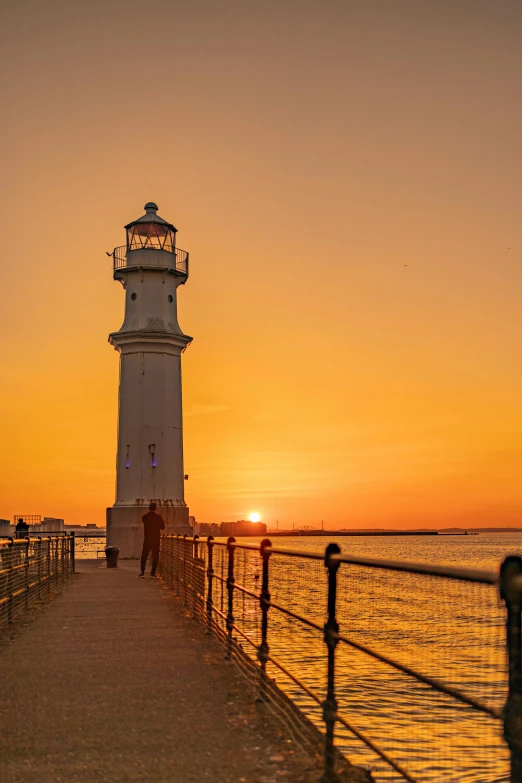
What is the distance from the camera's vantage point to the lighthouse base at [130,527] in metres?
38.7

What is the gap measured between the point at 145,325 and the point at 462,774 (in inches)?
1230

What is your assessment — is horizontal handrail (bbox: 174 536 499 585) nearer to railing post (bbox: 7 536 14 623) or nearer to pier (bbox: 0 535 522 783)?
pier (bbox: 0 535 522 783)

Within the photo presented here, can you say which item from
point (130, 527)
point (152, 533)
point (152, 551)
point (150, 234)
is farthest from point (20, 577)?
point (150, 234)

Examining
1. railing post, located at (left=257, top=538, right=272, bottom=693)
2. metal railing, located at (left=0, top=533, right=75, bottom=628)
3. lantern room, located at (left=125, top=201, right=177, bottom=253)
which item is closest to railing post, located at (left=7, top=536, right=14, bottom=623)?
metal railing, located at (left=0, top=533, right=75, bottom=628)

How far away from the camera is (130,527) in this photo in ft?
127

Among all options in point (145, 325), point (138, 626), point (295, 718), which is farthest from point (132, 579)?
point (295, 718)

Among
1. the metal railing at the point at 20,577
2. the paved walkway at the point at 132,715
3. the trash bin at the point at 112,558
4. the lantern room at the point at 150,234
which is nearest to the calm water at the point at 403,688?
the paved walkway at the point at 132,715

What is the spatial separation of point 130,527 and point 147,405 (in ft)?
18.1

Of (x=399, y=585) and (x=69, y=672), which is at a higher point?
(x=399, y=585)

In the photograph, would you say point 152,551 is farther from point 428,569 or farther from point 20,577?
point 428,569

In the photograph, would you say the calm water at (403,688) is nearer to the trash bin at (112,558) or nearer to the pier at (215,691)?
the pier at (215,691)

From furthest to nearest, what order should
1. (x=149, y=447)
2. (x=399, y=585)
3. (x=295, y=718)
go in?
(x=149, y=447), (x=295, y=718), (x=399, y=585)

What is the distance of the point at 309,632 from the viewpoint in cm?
2547

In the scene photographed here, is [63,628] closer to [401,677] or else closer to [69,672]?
[69,672]
